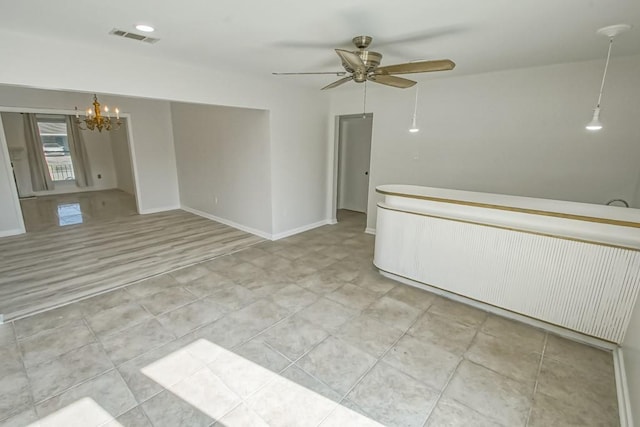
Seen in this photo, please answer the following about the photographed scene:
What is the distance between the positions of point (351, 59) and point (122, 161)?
8969 mm

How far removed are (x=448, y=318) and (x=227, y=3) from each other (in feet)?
10.4

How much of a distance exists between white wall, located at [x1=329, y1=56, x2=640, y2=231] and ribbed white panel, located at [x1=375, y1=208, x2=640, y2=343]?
4.66 ft

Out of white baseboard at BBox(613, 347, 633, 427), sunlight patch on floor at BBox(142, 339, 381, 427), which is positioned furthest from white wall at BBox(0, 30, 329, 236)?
white baseboard at BBox(613, 347, 633, 427)

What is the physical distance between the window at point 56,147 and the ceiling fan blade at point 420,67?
10204 mm

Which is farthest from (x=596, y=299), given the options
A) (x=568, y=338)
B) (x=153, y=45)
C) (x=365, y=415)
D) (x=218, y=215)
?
(x=218, y=215)

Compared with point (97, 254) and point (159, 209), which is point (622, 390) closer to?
point (97, 254)

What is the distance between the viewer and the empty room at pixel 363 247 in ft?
6.37

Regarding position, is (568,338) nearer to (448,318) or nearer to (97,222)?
(448,318)

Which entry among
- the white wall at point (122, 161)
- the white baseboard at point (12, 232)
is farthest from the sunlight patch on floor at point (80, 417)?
the white wall at point (122, 161)

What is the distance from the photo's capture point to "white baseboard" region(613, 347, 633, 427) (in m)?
1.75

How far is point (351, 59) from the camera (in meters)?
2.23

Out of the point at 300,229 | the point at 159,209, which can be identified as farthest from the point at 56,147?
the point at 300,229

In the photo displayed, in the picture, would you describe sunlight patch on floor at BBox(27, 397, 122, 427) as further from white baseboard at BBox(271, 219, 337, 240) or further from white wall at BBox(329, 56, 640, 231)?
white wall at BBox(329, 56, 640, 231)

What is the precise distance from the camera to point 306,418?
177cm
